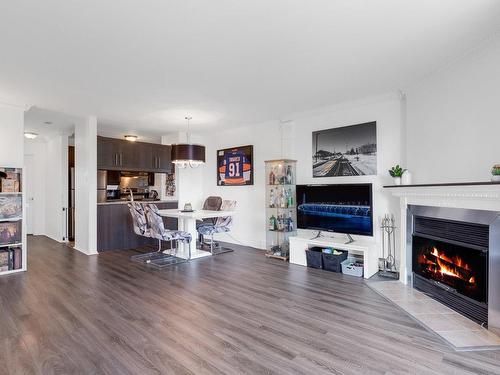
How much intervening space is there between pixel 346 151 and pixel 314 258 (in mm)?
1723

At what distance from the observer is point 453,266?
9.59 feet

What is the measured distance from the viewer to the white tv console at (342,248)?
3947 millimetres

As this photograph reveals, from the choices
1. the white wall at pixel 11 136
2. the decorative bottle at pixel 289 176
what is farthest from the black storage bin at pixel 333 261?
the white wall at pixel 11 136

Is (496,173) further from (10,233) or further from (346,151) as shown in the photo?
(10,233)

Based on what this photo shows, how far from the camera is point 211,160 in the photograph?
271 inches

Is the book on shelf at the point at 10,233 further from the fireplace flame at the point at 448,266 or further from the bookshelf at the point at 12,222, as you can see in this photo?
the fireplace flame at the point at 448,266

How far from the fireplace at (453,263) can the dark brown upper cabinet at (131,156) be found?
207 inches

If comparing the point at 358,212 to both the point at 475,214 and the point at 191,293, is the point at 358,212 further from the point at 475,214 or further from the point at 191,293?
the point at 191,293

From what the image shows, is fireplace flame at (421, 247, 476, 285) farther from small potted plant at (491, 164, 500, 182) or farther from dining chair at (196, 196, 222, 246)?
dining chair at (196, 196, 222, 246)

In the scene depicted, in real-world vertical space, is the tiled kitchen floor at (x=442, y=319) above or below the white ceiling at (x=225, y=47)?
below

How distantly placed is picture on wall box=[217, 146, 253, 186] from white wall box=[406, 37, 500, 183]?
10.0 ft

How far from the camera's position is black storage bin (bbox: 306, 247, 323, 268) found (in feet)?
14.3

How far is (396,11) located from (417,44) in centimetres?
69

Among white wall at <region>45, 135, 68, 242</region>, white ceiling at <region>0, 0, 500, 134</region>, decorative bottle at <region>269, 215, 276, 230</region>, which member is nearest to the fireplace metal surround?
white ceiling at <region>0, 0, 500, 134</region>
